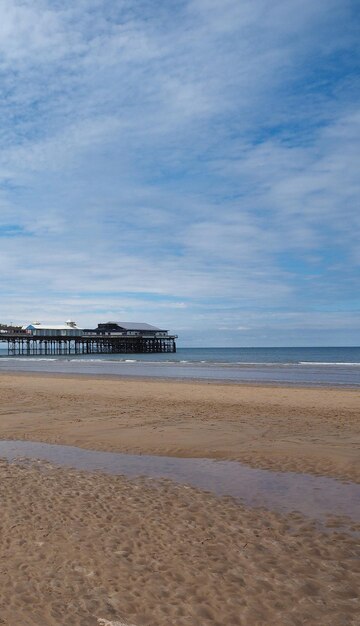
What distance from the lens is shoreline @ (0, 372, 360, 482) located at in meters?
10.9

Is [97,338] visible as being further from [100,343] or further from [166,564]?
[166,564]

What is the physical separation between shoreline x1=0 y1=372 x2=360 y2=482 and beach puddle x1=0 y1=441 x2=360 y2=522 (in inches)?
19.2

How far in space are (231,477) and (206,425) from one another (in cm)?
549

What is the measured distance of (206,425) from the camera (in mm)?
14539

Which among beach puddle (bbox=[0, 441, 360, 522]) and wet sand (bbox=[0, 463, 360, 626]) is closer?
wet sand (bbox=[0, 463, 360, 626])

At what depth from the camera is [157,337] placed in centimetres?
12938

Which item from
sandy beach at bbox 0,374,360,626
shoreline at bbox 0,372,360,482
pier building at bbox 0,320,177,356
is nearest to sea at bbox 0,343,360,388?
shoreline at bbox 0,372,360,482

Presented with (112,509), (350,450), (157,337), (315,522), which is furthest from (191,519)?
(157,337)

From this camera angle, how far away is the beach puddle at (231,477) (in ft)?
24.4

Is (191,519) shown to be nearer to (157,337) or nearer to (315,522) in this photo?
(315,522)

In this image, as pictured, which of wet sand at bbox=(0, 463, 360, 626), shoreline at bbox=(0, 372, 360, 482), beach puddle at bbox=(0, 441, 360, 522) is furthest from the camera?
shoreline at bbox=(0, 372, 360, 482)

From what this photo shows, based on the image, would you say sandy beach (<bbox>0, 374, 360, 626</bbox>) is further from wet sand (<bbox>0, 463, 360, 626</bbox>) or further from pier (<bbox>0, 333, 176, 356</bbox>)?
pier (<bbox>0, 333, 176, 356</bbox>)

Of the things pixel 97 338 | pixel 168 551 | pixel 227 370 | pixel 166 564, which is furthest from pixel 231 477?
pixel 97 338

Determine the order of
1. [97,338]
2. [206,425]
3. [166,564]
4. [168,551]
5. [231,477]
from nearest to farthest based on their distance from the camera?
1. [166,564]
2. [168,551]
3. [231,477]
4. [206,425]
5. [97,338]
